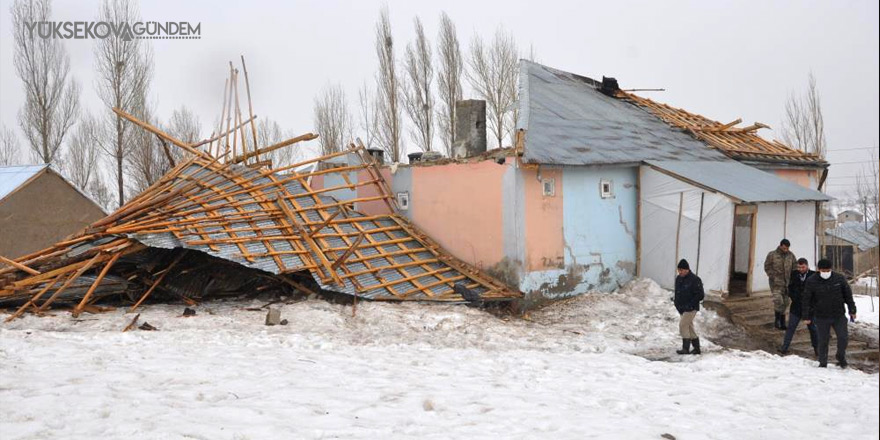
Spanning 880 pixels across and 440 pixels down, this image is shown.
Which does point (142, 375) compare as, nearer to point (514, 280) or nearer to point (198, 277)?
point (198, 277)

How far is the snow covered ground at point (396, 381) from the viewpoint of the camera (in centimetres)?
476

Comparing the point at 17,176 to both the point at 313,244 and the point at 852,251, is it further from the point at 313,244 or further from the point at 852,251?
the point at 852,251

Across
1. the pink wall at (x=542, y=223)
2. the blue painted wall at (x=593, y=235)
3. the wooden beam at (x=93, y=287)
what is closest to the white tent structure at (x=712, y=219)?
the blue painted wall at (x=593, y=235)

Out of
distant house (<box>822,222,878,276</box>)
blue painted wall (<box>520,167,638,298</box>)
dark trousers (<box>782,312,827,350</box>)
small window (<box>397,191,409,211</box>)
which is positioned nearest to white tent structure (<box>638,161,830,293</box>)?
blue painted wall (<box>520,167,638,298</box>)

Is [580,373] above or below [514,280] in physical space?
below

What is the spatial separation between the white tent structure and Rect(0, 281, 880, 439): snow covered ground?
65.2 inches

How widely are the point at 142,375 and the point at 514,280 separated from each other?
5794 mm

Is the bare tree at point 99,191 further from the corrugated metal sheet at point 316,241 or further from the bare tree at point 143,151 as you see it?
the corrugated metal sheet at point 316,241

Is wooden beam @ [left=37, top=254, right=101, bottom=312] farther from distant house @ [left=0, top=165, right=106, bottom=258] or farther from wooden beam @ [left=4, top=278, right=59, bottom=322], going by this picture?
distant house @ [left=0, top=165, right=106, bottom=258]

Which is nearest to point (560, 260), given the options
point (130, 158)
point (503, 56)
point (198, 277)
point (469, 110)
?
point (469, 110)

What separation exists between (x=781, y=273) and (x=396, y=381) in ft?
20.7

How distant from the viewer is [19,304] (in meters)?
8.56

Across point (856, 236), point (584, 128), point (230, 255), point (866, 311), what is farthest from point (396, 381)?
point (856, 236)

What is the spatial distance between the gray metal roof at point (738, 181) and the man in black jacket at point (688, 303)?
109 inches
